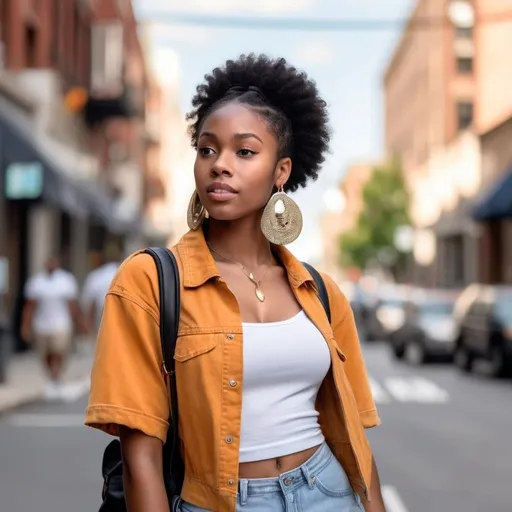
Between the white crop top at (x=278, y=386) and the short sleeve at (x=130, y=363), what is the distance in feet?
0.70

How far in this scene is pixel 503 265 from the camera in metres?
40.6

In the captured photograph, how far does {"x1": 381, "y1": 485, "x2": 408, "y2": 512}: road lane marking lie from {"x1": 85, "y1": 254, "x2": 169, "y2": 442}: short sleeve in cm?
538

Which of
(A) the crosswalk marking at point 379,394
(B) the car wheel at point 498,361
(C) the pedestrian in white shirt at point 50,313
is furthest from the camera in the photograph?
(B) the car wheel at point 498,361

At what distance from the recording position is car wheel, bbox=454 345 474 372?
68.2ft

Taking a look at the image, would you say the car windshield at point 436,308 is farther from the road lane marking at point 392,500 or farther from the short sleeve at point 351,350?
the short sleeve at point 351,350

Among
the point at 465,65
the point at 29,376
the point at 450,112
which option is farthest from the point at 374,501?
the point at 465,65

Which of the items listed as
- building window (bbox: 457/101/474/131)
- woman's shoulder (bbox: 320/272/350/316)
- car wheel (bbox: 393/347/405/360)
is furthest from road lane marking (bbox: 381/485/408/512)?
building window (bbox: 457/101/474/131)

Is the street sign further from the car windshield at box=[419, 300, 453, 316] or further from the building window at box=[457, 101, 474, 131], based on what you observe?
the building window at box=[457, 101, 474, 131]

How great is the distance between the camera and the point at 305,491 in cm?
268

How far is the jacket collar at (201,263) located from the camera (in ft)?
8.74

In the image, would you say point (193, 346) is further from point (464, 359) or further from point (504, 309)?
point (464, 359)

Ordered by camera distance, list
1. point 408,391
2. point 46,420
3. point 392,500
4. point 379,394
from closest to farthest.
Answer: point 392,500 → point 46,420 → point 379,394 → point 408,391

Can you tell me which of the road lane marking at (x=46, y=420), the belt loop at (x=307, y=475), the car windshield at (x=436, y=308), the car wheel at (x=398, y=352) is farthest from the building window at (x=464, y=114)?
the belt loop at (x=307, y=475)

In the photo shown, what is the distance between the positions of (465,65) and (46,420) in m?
53.0
